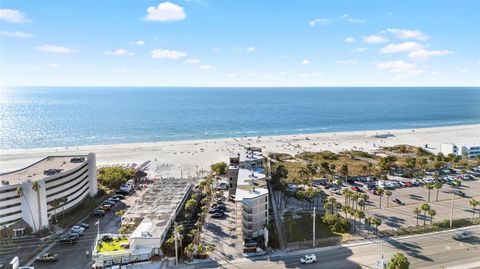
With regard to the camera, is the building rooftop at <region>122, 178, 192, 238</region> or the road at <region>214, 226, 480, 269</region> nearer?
the road at <region>214, 226, 480, 269</region>

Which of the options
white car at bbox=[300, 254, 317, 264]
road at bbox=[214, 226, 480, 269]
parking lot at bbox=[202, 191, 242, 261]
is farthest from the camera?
parking lot at bbox=[202, 191, 242, 261]

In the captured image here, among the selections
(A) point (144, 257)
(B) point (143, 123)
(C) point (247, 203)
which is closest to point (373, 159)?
Result: (C) point (247, 203)

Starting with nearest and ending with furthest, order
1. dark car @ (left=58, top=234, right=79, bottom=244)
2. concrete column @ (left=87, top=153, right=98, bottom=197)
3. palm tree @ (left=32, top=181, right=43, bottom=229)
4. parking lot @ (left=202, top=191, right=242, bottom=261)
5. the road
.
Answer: the road → parking lot @ (left=202, top=191, right=242, bottom=261) → dark car @ (left=58, top=234, right=79, bottom=244) → palm tree @ (left=32, top=181, right=43, bottom=229) → concrete column @ (left=87, top=153, right=98, bottom=197)

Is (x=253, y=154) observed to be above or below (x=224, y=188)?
above

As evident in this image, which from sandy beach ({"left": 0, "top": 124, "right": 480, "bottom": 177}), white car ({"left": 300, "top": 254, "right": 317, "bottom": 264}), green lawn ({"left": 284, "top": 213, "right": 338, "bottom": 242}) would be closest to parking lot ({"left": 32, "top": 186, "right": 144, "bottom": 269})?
white car ({"left": 300, "top": 254, "right": 317, "bottom": 264})

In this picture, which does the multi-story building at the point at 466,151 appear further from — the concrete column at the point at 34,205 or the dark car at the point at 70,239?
the concrete column at the point at 34,205

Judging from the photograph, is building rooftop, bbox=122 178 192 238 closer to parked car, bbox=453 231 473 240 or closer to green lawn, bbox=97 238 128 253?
green lawn, bbox=97 238 128 253

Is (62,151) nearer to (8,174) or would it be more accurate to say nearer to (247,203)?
(8,174)
